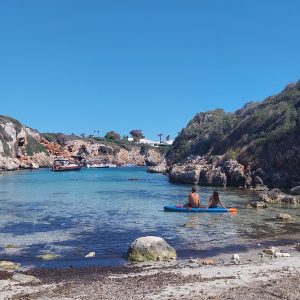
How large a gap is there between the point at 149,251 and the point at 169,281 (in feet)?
10.8

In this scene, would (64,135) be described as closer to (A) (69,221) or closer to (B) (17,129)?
(B) (17,129)

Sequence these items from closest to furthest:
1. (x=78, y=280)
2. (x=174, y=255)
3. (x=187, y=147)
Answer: (x=78, y=280), (x=174, y=255), (x=187, y=147)

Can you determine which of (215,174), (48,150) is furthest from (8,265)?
(48,150)

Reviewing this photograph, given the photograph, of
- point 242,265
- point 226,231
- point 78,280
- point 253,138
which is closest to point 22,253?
point 78,280

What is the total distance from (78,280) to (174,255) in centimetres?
412

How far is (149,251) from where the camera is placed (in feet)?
47.7

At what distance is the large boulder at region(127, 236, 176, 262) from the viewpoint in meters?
14.4

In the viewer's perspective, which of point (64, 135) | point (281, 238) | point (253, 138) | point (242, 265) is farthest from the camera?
point (64, 135)

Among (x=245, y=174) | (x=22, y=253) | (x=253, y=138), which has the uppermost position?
(x=253, y=138)

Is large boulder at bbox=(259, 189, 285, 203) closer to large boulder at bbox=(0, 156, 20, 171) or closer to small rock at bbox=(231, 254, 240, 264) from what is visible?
small rock at bbox=(231, 254, 240, 264)

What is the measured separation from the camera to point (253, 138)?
192 feet

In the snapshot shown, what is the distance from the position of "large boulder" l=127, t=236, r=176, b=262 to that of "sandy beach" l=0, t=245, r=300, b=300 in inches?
19.3

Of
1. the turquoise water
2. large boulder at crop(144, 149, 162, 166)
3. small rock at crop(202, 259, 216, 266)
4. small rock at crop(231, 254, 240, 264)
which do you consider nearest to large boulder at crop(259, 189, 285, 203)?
the turquoise water

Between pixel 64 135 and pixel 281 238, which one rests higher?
pixel 64 135
